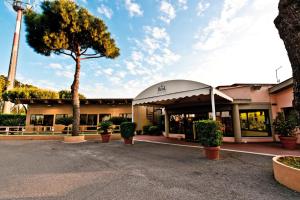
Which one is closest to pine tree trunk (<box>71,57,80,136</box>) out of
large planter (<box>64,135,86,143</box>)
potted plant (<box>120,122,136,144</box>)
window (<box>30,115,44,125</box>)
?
large planter (<box>64,135,86,143</box>)

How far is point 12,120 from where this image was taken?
17.9 metres

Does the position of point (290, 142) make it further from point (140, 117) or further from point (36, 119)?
point (36, 119)

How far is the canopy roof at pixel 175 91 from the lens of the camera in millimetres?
7524

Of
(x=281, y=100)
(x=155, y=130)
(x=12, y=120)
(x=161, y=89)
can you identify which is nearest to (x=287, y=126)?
(x=281, y=100)

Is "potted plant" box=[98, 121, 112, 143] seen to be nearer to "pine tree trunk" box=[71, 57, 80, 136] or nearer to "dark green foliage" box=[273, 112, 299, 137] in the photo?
"pine tree trunk" box=[71, 57, 80, 136]

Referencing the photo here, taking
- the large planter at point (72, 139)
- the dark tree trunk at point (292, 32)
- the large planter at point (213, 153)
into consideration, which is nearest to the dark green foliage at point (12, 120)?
the large planter at point (72, 139)

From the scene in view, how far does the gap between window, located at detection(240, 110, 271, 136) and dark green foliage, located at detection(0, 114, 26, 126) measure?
22.9 meters

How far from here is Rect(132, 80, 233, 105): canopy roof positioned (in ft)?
24.7

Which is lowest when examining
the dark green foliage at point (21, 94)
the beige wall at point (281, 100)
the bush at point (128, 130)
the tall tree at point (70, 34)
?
the bush at point (128, 130)

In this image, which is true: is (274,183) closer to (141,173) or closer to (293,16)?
(141,173)

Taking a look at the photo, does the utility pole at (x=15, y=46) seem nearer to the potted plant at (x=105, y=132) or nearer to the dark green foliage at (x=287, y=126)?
the potted plant at (x=105, y=132)

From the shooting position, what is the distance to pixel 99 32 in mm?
12836

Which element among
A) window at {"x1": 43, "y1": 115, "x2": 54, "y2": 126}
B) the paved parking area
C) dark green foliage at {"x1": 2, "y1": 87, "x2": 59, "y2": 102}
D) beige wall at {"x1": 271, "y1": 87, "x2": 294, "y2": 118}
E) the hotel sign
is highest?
dark green foliage at {"x1": 2, "y1": 87, "x2": 59, "y2": 102}

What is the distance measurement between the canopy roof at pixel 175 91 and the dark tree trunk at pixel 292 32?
345 centimetres
